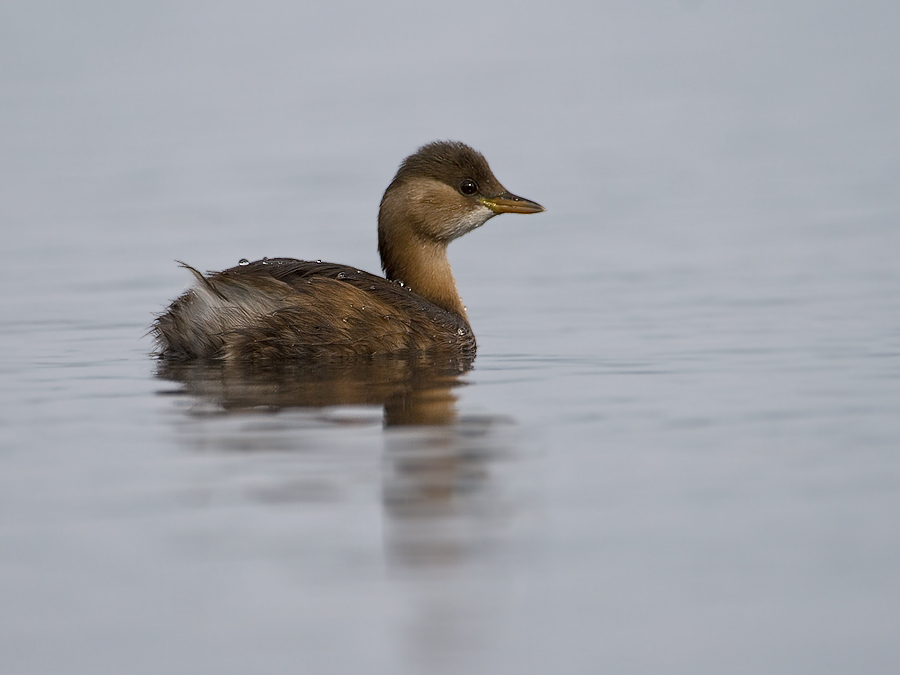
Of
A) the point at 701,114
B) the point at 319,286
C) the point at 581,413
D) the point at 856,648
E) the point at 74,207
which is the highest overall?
the point at 701,114

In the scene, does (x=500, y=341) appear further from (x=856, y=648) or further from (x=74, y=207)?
(x=74, y=207)

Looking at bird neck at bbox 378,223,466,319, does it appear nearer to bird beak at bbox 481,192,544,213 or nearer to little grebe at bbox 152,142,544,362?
little grebe at bbox 152,142,544,362

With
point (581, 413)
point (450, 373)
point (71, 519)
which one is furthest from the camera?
point (450, 373)

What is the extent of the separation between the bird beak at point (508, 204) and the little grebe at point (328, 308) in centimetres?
23

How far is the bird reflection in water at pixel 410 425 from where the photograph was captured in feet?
18.7

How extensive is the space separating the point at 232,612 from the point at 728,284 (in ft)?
27.5

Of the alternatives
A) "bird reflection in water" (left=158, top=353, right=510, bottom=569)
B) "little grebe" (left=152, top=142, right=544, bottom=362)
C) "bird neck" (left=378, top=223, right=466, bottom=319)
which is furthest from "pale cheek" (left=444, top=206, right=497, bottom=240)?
"bird reflection in water" (left=158, top=353, right=510, bottom=569)

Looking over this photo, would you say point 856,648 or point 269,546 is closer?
point 856,648

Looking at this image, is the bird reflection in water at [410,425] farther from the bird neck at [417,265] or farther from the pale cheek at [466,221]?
the pale cheek at [466,221]

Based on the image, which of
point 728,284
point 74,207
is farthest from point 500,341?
point 74,207

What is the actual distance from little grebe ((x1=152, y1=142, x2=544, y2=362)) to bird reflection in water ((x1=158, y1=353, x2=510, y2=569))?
0.11 m

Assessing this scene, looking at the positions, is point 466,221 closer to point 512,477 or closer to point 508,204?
point 508,204

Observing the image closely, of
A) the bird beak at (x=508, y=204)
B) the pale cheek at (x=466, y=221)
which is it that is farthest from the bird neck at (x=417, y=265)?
the bird beak at (x=508, y=204)

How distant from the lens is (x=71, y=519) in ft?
19.4
